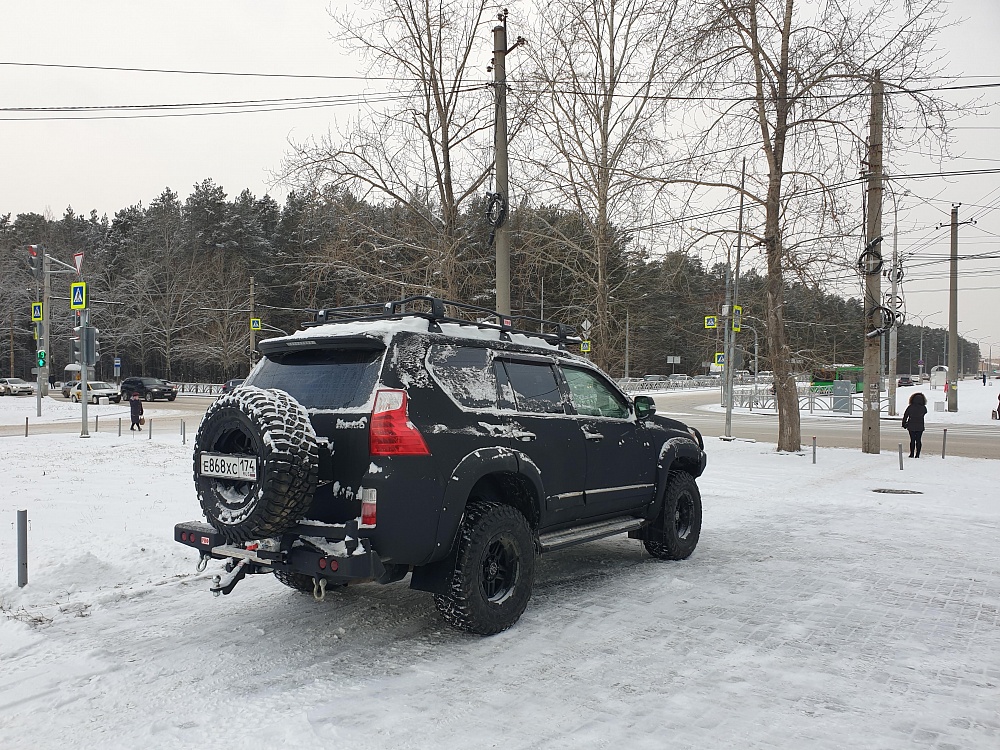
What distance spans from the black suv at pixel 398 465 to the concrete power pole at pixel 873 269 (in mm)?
13600

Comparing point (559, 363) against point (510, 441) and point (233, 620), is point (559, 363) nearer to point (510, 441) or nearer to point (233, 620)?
point (510, 441)

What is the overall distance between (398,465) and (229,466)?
108cm

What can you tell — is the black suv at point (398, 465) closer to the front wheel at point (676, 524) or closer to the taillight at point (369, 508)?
the taillight at point (369, 508)

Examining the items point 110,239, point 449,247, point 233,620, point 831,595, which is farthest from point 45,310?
point 110,239

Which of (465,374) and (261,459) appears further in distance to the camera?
(465,374)

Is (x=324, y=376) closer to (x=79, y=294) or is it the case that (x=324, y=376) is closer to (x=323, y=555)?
(x=323, y=555)

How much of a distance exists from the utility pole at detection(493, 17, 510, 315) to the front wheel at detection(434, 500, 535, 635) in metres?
7.44

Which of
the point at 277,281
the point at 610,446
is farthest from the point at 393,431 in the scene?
the point at 277,281

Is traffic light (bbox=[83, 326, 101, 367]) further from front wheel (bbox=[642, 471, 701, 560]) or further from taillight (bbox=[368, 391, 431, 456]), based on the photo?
taillight (bbox=[368, 391, 431, 456])

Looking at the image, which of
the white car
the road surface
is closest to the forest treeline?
the road surface

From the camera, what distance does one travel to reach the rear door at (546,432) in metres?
5.52

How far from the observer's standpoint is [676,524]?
24.7ft

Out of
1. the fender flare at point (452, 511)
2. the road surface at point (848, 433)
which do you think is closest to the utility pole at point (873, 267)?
the road surface at point (848, 433)

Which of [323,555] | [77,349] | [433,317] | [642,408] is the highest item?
[77,349]
